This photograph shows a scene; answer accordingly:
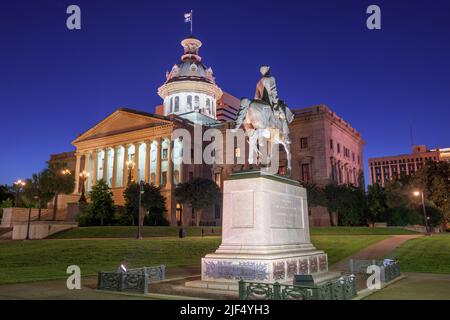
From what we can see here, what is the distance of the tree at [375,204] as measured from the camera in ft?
218

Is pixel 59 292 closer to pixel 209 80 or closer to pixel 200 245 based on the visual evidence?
pixel 200 245

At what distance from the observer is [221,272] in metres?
14.0

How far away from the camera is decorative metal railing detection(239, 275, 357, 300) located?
10430 millimetres

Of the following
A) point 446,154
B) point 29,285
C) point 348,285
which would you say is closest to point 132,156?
point 29,285

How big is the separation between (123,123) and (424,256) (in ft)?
229

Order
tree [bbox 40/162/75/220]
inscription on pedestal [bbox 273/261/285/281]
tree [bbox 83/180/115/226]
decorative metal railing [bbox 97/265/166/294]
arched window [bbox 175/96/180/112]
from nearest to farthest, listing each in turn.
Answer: inscription on pedestal [bbox 273/261/285/281] < decorative metal railing [bbox 97/265/166/294] < tree [bbox 83/180/115/226] < tree [bbox 40/162/75/220] < arched window [bbox 175/96/180/112]

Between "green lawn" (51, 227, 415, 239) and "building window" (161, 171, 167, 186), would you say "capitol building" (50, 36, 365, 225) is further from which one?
"green lawn" (51, 227, 415, 239)

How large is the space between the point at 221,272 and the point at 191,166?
67.7 m

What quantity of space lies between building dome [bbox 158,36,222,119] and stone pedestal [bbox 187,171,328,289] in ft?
269

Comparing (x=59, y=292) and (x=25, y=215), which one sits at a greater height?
(x=25, y=215)

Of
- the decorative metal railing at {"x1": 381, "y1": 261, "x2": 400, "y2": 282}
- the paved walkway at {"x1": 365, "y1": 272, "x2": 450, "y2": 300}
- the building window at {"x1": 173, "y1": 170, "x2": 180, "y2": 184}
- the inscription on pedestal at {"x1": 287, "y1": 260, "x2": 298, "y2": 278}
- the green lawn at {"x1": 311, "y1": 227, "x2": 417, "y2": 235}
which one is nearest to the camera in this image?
the paved walkway at {"x1": 365, "y1": 272, "x2": 450, "y2": 300}

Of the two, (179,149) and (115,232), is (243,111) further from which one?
(179,149)

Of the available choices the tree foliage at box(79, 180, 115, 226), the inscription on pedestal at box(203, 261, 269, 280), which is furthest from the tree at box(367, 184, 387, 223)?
the inscription on pedestal at box(203, 261, 269, 280)

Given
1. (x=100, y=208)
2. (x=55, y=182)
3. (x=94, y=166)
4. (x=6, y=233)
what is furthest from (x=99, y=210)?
(x=94, y=166)
